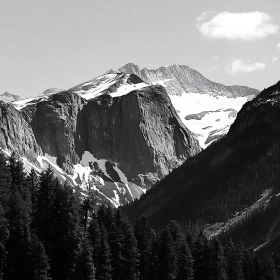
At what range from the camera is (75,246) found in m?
96.3

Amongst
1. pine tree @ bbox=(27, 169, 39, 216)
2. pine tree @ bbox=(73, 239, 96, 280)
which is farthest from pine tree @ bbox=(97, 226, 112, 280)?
pine tree @ bbox=(27, 169, 39, 216)

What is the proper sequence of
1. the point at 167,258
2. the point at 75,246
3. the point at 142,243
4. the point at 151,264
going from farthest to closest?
1. the point at 142,243
2. the point at 151,264
3. the point at 167,258
4. the point at 75,246

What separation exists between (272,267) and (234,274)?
20.1m

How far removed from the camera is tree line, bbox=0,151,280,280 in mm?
86750

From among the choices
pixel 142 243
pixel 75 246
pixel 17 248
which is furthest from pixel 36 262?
pixel 142 243

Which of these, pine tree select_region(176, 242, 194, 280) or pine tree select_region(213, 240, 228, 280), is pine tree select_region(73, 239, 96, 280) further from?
pine tree select_region(213, 240, 228, 280)

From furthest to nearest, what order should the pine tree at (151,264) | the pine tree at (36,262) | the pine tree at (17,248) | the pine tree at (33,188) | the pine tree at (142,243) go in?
the pine tree at (142,243), the pine tree at (151,264), the pine tree at (33,188), the pine tree at (17,248), the pine tree at (36,262)

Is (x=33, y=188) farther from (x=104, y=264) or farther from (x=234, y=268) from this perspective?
(x=234, y=268)

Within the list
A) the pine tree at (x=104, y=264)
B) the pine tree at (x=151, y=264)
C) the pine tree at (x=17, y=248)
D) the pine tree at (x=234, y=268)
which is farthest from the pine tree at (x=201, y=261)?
the pine tree at (x=17, y=248)

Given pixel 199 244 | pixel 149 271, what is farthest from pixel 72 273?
pixel 199 244

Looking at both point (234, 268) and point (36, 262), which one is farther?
point (234, 268)

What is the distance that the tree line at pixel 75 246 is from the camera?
86.8 meters

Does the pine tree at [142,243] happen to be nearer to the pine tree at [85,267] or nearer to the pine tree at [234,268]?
the pine tree at [234,268]

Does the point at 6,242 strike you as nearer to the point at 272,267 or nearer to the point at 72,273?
the point at 72,273
